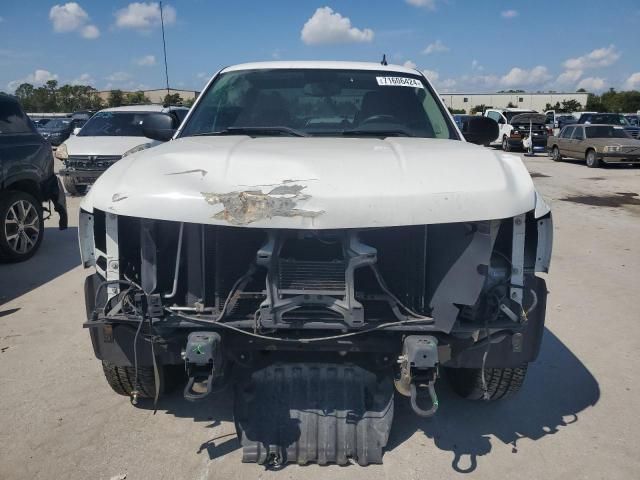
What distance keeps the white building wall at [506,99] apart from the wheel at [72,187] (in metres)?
66.8

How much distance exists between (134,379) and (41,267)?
412 centimetres

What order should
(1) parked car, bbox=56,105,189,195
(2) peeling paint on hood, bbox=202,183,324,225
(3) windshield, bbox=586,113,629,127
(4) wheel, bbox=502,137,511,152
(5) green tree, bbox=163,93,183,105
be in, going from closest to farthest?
(2) peeling paint on hood, bbox=202,183,324,225 → (1) parked car, bbox=56,105,189,195 → (5) green tree, bbox=163,93,183,105 → (3) windshield, bbox=586,113,629,127 → (4) wheel, bbox=502,137,511,152

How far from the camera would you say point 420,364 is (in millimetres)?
2469

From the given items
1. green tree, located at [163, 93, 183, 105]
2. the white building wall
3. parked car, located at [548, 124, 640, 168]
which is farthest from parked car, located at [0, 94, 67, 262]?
the white building wall

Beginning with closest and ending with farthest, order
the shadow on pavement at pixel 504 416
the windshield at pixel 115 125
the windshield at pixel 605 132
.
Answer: the shadow on pavement at pixel 504 416, the windshield at pixel 115 125, the windshield at pixel 605 132

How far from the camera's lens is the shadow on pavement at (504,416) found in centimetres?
307

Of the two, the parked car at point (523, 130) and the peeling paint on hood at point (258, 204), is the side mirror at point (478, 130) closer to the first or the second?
the peeling paint on hood at point (258, 204)

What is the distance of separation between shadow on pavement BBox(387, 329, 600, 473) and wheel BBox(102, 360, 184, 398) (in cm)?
136

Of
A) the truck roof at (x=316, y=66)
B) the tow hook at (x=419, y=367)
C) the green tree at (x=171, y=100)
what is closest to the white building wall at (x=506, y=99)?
the green tree at (x=171, y=100)

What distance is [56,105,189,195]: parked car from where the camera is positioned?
10.4m

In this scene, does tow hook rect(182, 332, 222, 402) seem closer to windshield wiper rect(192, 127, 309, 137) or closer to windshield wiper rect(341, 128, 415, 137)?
windshield wiper rect(192, 127, 309, 137)

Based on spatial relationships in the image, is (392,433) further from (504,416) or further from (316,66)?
(316,66)

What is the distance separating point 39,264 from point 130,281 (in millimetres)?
4826

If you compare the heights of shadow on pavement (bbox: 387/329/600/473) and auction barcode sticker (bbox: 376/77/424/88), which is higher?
auction barcode sticker (bbox: 376/77/424/88)
